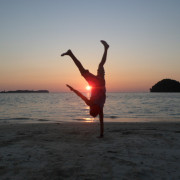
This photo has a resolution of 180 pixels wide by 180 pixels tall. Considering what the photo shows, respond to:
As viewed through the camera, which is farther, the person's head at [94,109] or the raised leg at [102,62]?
the person's head at [94,109]

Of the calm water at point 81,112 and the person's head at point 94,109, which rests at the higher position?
the person's head at point 94,109

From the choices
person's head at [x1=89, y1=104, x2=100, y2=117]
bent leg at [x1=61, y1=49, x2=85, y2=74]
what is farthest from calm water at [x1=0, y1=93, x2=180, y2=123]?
bent leg at [x1=61, y1=49, x2=85, y2=74]

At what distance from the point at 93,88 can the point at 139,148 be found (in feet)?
8.14

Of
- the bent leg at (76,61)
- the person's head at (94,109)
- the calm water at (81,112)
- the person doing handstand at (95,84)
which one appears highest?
the bent leg at (76,61)

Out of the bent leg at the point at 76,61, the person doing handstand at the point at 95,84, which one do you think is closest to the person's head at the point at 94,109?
the person doing handstand at the point at 95,84

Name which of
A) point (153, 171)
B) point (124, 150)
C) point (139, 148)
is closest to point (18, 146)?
point (124, 150)

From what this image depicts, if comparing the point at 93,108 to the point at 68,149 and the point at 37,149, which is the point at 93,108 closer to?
the point at 68,149

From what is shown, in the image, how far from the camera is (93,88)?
7387mm

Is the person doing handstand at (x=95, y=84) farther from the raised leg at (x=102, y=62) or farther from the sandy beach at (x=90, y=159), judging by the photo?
the sandy beach at (x=90, y=159)

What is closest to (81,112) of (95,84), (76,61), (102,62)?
(95,84)

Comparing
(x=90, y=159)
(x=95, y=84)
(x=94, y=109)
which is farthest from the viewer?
(x=94, y=109)

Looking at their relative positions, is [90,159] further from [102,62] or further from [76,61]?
[102,62]

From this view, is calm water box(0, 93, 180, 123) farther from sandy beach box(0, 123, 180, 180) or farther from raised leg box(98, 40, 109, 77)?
sandy beach box(0, 123, 180, 180)

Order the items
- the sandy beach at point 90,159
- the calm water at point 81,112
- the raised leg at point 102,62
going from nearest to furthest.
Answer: the sandy beach at point 90,159 < the raised leg at point 102,62 < the calm water at point 81,112
